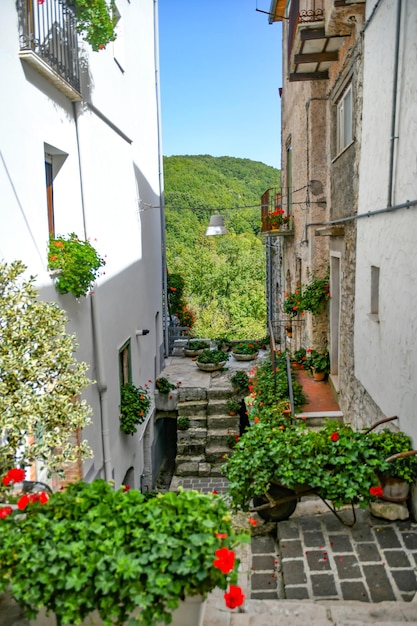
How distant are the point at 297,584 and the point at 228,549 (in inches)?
87.4

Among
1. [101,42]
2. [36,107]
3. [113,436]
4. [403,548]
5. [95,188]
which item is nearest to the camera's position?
[403,548]

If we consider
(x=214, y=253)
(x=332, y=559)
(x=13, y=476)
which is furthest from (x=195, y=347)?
(x=214, y=253)

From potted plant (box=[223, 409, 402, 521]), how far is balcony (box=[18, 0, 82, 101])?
16.3ft

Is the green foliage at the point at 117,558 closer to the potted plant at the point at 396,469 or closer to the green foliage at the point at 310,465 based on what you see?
the green foliage at the point at 310,465

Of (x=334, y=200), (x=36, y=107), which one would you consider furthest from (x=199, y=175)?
(x=36, y=107)

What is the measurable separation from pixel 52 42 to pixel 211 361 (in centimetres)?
1099

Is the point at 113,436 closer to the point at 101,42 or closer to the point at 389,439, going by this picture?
the point at 389,439

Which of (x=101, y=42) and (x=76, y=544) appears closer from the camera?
(x=76, y=544)

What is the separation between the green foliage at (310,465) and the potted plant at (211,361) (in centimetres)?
1063

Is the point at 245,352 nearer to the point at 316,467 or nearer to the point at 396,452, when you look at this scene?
the point at 396,452

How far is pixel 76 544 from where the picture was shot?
2.84 metres

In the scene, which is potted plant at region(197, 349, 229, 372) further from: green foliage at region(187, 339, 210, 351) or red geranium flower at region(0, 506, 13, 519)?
red geranium flower at region(0, 506, 13, 519)

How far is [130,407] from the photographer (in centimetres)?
1058

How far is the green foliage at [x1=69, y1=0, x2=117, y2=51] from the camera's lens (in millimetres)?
7383
